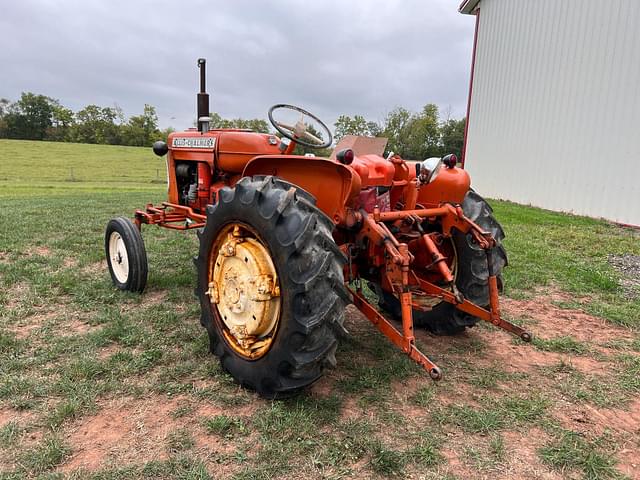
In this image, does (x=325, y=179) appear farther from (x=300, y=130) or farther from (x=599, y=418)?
(x=599, y=418)

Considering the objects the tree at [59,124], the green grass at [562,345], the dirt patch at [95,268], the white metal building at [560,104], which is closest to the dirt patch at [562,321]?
the green grass at [562,345]

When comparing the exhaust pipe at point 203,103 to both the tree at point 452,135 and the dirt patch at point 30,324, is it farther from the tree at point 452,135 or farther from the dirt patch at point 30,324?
the tree at point 452,135

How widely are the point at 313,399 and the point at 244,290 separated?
2.34 ft

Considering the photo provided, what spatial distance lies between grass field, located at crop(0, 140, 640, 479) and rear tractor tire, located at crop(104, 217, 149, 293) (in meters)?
0.14

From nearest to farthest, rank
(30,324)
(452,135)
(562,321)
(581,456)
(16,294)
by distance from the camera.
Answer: (581,456) < (30,324) < (562,321) < (16,294) < (452,135)

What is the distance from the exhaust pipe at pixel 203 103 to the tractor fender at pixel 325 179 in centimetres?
172

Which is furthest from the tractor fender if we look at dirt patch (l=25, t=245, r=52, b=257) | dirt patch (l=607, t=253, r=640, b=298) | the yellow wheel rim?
dirt patch (l=25, t=245, r=52, b=257)

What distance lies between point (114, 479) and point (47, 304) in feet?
8.15

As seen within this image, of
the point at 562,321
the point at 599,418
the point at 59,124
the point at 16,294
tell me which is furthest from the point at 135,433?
the point at 59,124

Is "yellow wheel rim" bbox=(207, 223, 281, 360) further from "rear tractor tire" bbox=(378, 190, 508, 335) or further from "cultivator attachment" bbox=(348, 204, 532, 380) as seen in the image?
"rear tractor tire" bbox=(378, 190, 508, 335)

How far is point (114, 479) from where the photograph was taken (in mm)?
1835

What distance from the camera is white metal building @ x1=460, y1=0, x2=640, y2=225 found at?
28.7ft

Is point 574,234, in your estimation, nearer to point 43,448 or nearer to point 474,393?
point 474,393

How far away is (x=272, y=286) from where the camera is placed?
92.2 inches
